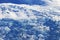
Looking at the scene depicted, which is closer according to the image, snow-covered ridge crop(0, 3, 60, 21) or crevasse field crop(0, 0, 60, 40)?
crevasse field crop(0, 0, 60, 40)

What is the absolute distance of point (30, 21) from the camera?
56.1 m

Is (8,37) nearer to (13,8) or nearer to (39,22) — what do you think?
(39,22)

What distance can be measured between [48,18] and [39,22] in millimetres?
3060

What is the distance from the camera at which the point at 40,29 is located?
174ft

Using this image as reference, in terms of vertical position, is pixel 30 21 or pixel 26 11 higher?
pixel 26 11

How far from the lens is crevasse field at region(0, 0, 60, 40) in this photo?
50.6 meters

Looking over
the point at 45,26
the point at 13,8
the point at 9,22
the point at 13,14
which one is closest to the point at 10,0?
the point at 13,8

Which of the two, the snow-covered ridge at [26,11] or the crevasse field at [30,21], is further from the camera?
the snow-covered ridge at [26,11]

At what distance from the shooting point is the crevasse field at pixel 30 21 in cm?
5056

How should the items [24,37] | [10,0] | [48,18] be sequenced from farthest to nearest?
[10,0] < [48,18] < [24,37]

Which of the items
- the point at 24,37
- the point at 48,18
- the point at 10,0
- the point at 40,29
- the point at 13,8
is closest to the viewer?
the point at 24,37

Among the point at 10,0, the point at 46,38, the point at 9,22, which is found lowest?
the point at 46,38

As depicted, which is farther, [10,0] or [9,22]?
[10,0]

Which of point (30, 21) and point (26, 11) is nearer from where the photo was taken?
point (30, 21)
